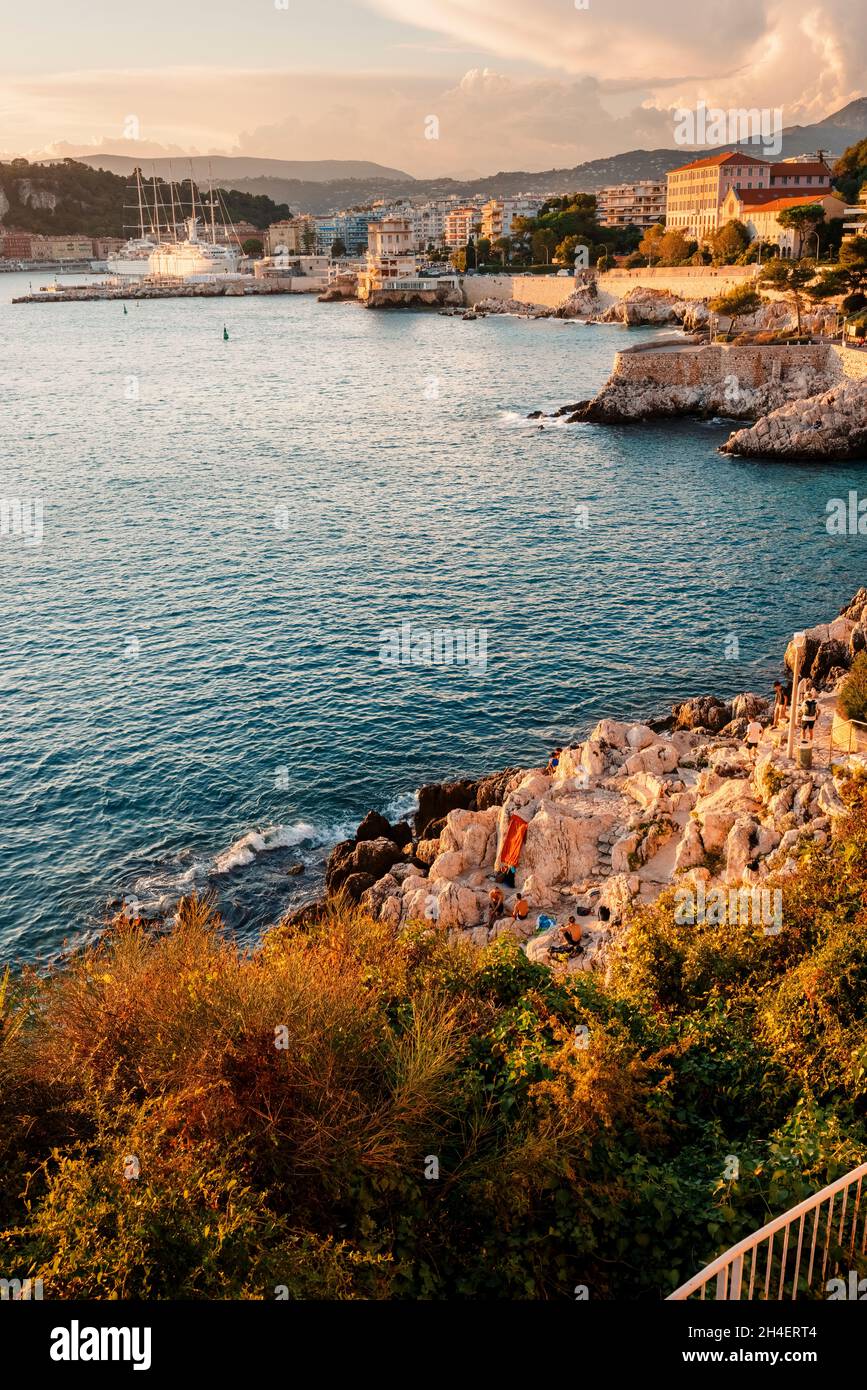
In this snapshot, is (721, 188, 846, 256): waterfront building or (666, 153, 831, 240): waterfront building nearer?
(721, 188, 846, 256): waterfront building

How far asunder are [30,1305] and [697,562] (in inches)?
1469

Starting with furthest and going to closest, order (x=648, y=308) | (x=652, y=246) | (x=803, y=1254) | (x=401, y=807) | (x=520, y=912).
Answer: (x=652, y=246) → (x=648, y=308) → (x=401, y=807) → (x=520, y=912) → (x=803, y=1254)

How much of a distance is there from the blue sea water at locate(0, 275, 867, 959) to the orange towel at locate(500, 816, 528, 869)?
4247 mm

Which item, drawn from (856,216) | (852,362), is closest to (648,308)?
(856,216)

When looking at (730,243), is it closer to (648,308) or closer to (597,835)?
(648,308)

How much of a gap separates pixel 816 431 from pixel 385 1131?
53828mm

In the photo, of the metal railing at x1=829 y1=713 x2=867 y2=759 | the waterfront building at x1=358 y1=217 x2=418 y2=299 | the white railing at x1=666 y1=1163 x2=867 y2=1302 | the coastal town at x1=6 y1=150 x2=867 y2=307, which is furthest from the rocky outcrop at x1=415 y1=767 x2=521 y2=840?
the waterfront building at x1=358 y1=217 x2=418 y2=299

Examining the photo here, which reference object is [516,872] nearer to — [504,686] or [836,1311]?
[504,686]

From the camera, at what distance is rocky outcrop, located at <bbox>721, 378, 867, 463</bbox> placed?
181 ft

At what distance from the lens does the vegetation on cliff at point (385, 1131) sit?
7.74 meters

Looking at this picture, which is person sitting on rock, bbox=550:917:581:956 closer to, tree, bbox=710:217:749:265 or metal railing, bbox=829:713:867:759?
metal railing, bbox=829:713:867:759

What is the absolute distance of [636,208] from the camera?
191875 mm

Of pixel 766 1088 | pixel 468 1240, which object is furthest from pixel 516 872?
pixel 468 1240

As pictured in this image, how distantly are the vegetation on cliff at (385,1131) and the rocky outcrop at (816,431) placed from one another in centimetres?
4878
